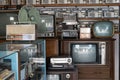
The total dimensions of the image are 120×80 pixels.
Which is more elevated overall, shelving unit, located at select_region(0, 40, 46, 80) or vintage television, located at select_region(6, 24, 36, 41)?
vintage television, located at select_region(6, 24, 36, 41)

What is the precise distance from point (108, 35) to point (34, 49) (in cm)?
192

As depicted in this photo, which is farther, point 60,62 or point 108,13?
point 108,13

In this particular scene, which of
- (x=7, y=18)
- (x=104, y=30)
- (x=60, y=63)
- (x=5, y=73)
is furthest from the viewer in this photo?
(x=104, y=30)

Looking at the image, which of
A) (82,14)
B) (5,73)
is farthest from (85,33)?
(5,73)

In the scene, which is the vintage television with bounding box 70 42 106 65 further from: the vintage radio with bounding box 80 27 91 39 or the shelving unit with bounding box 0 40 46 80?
the shelving unit with bounding box 0 40 46 80

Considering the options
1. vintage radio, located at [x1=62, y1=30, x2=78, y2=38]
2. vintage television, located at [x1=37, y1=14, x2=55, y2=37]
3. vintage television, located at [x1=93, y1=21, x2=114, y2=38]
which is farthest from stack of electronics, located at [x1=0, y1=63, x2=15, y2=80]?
vintage television, located at [x1=93, y1=21, x2=114, y2=38]

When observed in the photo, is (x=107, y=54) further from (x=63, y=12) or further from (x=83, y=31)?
(x=63, y=12)

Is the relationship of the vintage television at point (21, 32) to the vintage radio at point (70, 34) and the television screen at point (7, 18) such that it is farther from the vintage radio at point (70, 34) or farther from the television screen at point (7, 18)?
the vintage radio at point (70, 34)

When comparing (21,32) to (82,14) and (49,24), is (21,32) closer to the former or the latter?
(49,24)

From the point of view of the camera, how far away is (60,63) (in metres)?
3.50

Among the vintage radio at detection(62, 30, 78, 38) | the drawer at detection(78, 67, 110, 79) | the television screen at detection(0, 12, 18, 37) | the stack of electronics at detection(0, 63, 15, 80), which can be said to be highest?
the television screen at detection(0, 12, 18, 37)

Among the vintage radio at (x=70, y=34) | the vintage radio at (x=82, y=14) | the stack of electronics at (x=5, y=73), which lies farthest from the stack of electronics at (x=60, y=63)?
the stack of electronics at (x=5, y=73)

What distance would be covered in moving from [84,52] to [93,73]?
0.37m

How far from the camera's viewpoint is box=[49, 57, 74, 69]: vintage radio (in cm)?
349
